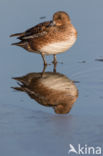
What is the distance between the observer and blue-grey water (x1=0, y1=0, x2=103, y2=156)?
210 inches

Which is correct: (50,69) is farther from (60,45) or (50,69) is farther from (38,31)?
(38,31)

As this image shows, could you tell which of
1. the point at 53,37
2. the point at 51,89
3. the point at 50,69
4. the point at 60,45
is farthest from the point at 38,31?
the point at 51,89

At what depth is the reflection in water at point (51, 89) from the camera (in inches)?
259

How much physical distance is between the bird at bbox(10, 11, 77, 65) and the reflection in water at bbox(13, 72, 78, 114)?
75 centimetres

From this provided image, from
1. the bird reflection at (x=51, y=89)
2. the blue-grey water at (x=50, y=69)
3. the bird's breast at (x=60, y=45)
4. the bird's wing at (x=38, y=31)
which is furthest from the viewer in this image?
the bird's wing at (x=38, y=31)

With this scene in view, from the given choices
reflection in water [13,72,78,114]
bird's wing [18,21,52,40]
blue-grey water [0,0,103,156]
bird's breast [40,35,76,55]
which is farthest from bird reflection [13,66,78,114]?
bird's wing [18,21,52,40]

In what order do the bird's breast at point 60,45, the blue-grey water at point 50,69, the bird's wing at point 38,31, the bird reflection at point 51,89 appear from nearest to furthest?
the blue-grey water at point 50,69 → the bird reflection at point 51,89 → the bird's breast at point 60,45 → the bird's wing at point 38,31

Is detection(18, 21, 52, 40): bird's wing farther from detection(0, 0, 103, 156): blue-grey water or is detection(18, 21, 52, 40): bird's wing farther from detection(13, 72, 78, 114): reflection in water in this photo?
detection(13, 72, 78, 114): reflection in water

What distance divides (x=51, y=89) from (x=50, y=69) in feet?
4.24

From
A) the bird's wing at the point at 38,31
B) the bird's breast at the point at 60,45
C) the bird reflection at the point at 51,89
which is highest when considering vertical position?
the bird's wing at the point at 38,31

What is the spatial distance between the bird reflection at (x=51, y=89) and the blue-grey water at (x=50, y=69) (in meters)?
0.10

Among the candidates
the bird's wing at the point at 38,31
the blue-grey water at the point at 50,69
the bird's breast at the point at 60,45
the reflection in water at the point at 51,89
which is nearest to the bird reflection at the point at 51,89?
the reflection in water at the point at 51,89

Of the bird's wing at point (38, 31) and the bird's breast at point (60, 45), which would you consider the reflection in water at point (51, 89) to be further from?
the bird's wing at point (38, 31)

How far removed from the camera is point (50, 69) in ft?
27.6
